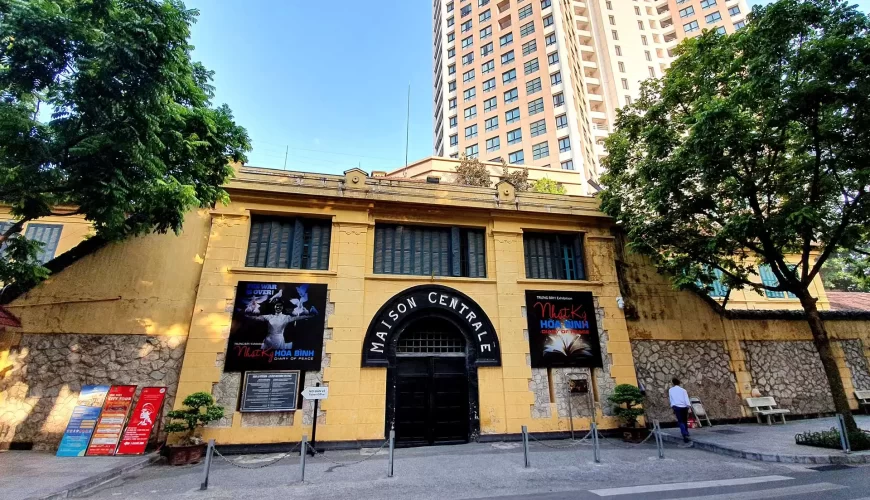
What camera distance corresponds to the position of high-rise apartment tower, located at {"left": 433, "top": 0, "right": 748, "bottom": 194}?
43750mm

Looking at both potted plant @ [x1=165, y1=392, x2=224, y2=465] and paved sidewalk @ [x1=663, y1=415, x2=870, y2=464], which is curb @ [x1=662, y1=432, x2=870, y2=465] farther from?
potted plant @ [x1=165, y1=392, x2=224, y2=465]

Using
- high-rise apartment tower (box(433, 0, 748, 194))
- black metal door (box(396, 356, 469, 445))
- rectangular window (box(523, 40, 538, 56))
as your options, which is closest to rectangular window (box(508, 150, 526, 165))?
high-rise apartment tower (box(433, 0, 748, 194))

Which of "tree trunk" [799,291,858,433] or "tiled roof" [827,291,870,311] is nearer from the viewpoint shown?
"tree trunk" [799,291,858,433]

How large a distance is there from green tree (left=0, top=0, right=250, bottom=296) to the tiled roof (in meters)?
26.7

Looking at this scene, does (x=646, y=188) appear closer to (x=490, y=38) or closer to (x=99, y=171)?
(x=99, y=171)

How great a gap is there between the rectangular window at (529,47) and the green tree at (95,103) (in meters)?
46.8

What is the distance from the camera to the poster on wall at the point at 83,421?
949cm

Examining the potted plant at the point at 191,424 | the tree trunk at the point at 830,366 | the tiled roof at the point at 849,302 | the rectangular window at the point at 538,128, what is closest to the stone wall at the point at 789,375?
the tree trunk at the point at 830,366

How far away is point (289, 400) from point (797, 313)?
19.4 meters

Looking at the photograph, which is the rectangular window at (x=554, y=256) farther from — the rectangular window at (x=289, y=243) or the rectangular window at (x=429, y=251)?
the rectangular window at (x=289, y=243)

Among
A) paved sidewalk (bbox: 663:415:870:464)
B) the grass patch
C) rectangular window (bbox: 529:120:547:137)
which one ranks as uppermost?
rectangular window (bbox: 529:120:547:137)

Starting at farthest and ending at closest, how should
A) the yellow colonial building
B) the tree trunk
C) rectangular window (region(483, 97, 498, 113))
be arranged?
rectangular window (region(483, 97, 498, 113)) → the yellow colonial building → the tree trunk

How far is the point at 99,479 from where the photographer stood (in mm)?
7527

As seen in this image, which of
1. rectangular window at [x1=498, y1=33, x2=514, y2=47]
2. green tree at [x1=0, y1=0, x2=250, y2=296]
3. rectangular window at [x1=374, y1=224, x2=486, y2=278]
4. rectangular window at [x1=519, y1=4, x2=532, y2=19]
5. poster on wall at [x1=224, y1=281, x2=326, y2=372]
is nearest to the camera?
green tree at [x1=0, y1=0, x2=250, y2=296]
